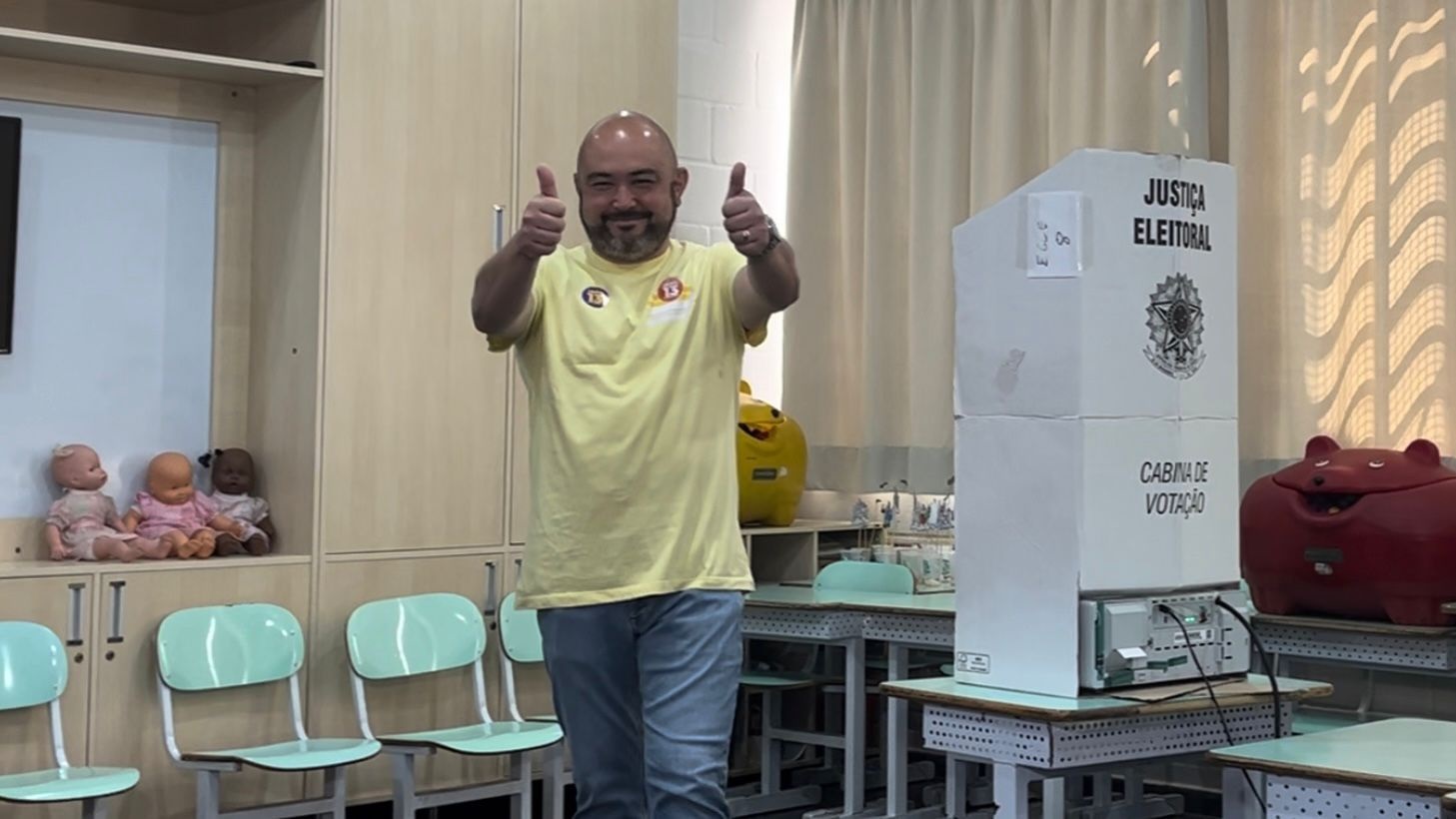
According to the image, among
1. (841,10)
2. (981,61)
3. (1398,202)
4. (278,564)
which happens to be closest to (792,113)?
(841,10)

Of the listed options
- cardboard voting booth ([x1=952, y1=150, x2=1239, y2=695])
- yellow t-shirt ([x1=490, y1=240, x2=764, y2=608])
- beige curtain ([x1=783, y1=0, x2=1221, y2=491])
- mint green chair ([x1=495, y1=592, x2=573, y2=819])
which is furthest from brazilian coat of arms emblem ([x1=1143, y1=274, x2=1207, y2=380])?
mint green chair ([x1=495, y1=592, x2=573, y2=819])

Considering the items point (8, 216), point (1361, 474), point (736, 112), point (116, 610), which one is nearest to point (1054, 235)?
point (1361, 474)

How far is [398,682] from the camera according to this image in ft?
16.3

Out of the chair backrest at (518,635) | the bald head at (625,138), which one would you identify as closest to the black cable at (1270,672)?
the bald head at (625,138)

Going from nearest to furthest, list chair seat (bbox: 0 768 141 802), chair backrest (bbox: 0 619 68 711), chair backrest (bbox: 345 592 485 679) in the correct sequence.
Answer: chair seat (bbox: 0 768 141 802), chair backrest (bbox: 0 619 68 711), chair backrest (bbox: 345 592 485 679)

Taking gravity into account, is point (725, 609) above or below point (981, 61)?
below

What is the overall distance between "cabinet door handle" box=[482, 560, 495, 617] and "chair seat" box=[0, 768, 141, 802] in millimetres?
1254

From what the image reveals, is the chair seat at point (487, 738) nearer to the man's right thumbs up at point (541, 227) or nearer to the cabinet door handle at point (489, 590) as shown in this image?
the cabinet door handle at point (489, 590)

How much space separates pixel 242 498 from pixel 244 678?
582 millimetres

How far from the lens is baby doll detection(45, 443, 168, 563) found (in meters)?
4.49

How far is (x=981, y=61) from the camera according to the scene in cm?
600

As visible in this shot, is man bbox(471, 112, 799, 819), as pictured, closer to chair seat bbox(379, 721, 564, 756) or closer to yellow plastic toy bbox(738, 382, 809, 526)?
chair seat bbox(379, 721, 564, 756)

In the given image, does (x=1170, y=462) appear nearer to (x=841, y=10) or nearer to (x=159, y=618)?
(x=159, y=618)

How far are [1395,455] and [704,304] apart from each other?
2.40 m
